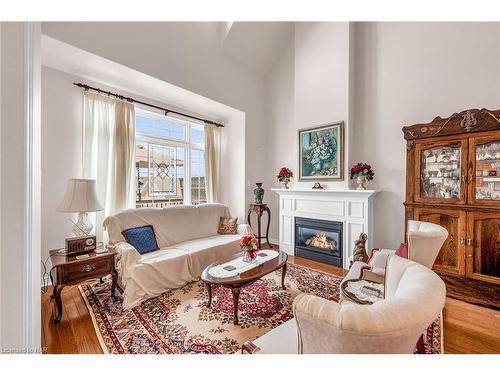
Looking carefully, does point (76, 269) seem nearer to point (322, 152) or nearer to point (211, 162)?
point (211, 162)

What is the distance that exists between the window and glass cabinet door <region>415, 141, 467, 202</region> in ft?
12.0

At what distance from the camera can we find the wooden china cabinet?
237 cm

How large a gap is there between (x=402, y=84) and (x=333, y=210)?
2.05 meters

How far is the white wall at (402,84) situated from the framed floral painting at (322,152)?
1.07ft

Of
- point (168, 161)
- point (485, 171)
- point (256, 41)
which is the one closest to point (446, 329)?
point (485, 171)

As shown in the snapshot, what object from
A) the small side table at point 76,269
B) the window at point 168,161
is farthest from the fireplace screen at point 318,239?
the small side table at point 76,269

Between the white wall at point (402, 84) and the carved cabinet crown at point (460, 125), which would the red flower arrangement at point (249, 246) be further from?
the carved cabinet crown at point (460, 125)

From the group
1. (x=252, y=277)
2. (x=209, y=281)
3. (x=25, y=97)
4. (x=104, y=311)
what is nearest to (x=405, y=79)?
(x=252, y=277)

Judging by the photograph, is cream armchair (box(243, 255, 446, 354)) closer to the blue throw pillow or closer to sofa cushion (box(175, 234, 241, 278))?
sofa cushion (box(175, 234, 241, 278))

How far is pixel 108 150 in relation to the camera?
10.7 ft

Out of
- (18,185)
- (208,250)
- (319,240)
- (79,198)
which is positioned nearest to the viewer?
(18,185)

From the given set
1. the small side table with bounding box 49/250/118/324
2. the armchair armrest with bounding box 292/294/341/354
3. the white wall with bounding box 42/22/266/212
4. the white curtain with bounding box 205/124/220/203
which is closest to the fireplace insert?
the white wall with bounding box 42/22/266/212

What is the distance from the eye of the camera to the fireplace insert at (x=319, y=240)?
3.55m

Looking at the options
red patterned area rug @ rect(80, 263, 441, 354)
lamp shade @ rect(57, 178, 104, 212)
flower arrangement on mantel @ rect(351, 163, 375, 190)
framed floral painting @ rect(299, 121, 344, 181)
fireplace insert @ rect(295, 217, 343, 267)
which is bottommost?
red patterned area rug @ rect(80, 263, 441, 354)
